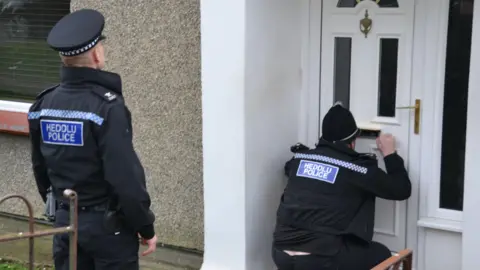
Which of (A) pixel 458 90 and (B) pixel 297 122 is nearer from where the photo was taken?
(A) pixel 458 90

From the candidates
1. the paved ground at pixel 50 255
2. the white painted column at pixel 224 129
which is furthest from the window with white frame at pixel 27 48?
the white painted column at pixel 224 129

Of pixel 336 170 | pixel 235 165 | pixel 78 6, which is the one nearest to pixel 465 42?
pixel 336 170

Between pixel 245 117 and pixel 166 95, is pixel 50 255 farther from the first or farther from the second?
pixel 245 117

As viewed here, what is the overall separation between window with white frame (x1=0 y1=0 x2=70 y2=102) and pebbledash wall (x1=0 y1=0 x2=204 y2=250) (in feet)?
2.58

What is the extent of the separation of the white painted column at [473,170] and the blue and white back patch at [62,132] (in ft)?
6.73

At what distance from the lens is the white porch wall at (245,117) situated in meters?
4.62

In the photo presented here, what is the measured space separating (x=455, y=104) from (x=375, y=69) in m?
0.54

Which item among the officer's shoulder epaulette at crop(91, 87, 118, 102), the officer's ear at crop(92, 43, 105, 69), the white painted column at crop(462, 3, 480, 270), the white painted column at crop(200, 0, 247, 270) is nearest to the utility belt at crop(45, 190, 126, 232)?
the officer's shoulder epaulette at crop(91, 87, 118, 102)

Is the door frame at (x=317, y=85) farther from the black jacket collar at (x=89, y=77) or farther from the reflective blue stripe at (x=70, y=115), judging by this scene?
the reflective blue stripe at (x=70, y=115)

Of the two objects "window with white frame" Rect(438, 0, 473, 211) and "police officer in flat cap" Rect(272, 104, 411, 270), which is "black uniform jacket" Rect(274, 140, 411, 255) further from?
"window with white frame" Rect(438, 0, 473, 211)

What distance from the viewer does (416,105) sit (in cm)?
459

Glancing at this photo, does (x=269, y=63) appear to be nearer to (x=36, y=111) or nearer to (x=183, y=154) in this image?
(x=183, y=154)

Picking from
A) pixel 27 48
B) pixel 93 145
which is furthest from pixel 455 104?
pixel 27 48

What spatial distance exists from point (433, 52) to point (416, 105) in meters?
0.33
